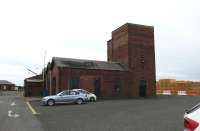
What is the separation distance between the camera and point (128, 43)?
51.0m

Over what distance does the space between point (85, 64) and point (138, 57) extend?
862 cm

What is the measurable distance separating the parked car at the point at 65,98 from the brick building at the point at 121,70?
11464 millimetres

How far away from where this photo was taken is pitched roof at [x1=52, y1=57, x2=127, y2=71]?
156 feet

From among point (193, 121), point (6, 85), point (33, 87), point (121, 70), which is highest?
point (121, 70)

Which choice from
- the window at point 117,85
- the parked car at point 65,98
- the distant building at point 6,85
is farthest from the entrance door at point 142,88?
the distant building at point 6,85

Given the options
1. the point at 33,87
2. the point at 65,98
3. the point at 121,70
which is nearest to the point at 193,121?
the point at 65,98

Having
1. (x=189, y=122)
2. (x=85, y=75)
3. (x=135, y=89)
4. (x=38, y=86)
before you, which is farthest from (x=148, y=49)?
(x=189, y=122)

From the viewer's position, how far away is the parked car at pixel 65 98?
33375 mm

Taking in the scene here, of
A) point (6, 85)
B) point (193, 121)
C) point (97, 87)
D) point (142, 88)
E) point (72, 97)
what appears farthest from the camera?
point (6, 85)

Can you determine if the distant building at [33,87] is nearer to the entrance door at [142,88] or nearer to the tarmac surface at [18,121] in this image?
the entrance door at [142,88]

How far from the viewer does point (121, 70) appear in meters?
50.6

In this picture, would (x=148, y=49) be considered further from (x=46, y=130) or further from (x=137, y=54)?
(x=46, y=130)

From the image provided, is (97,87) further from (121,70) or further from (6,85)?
(6,85)

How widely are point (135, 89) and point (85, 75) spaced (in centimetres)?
883
